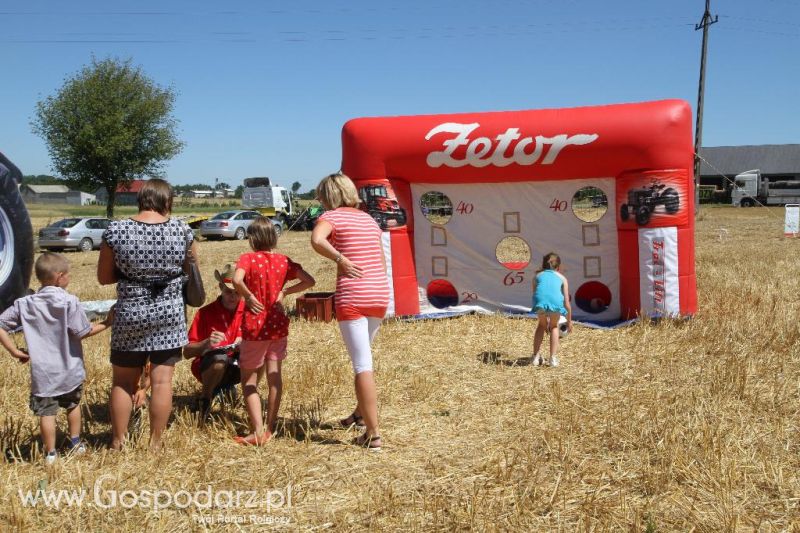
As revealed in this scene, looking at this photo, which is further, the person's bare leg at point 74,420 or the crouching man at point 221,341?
the crouching man at point 221,341

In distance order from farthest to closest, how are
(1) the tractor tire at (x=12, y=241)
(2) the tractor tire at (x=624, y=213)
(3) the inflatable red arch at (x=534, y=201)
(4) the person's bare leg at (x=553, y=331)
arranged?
(2) the tractor tire at (x=624, y=213) → (3) the inflatable red arch at (x=534, y=201) → (1) the tractor tire at (x=12, y=241) → (4) the person's bare leg at (x=553, y=331)

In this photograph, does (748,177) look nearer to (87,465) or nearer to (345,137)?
(345,137)

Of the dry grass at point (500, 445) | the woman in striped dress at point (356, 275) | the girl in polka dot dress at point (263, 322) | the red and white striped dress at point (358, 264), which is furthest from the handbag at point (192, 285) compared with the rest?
the dry grass at point (500, 445)

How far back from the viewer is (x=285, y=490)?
3646mm

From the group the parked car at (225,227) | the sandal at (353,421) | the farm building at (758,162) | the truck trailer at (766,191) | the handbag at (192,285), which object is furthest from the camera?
the farm building at (758,162)

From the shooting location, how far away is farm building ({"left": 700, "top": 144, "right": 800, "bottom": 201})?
5372cm

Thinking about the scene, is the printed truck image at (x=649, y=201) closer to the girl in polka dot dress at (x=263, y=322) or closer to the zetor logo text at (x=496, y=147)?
the zetor logo text at (x=496, y=147)

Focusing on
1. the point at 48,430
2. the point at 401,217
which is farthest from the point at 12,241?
the point at 48,430

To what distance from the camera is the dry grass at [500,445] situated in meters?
3.35

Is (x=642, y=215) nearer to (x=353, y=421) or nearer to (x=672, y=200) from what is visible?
(x=672, y=200)

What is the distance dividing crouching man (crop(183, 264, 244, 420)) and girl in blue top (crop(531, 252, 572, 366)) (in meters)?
Answer: 2.86

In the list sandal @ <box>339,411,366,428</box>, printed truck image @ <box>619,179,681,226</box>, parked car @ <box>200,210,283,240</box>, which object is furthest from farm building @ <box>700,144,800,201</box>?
sandal @ <box>339,411,366,428</box>

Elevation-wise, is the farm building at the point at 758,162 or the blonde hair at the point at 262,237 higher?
the farm building at the point at 758,162

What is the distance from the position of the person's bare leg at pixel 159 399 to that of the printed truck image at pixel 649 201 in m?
5.90
